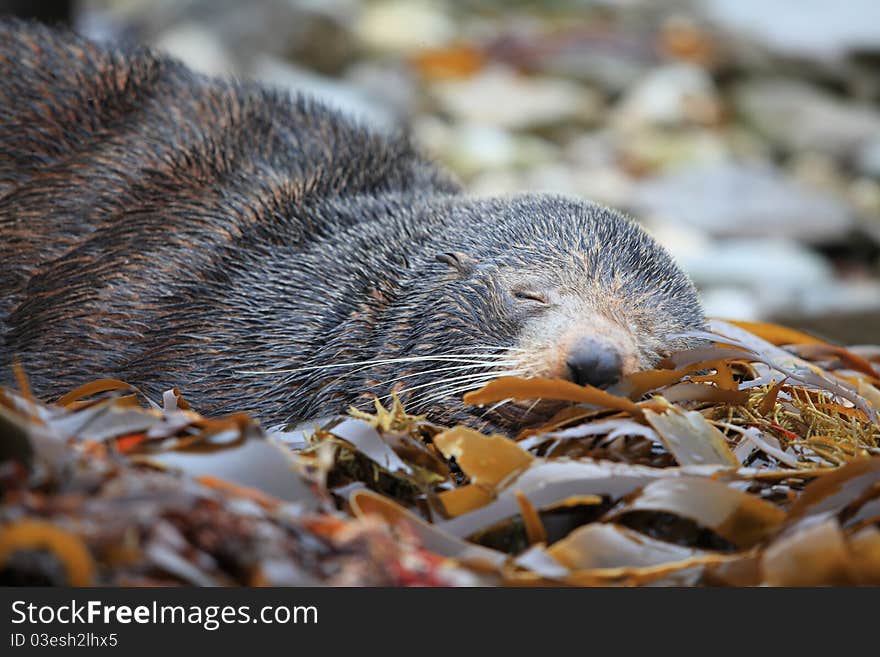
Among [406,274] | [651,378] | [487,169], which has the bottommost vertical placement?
[651,378]

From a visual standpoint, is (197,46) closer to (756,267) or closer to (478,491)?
(756,267)

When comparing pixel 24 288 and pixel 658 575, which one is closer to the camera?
pixel 658 575

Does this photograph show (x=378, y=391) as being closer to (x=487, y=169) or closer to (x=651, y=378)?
(x=651, y=378)

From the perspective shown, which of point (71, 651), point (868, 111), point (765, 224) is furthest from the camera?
point (868, 111)

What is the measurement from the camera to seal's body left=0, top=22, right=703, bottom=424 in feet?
11.6

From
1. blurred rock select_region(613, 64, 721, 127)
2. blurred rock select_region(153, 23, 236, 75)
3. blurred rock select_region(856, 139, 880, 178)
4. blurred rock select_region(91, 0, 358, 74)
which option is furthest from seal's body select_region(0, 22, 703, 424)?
blurred rock select_region(613, 64, 721, 127)

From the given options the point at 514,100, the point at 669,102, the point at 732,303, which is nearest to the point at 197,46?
the point at 514,100

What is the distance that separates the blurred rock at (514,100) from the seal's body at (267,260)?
29.7ft

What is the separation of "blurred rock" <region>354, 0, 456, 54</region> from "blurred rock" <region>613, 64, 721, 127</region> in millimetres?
2910

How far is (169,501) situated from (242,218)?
7.35ft

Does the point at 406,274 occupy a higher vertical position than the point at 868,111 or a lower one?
lower

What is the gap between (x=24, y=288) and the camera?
13.8 feet

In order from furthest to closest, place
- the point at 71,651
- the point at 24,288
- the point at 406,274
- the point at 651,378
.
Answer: the point at 24,288 → the point at 406,274 → the point at 651,378 → the point at 71,651

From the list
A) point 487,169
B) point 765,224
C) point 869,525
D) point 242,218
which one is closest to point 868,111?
point 765,224
